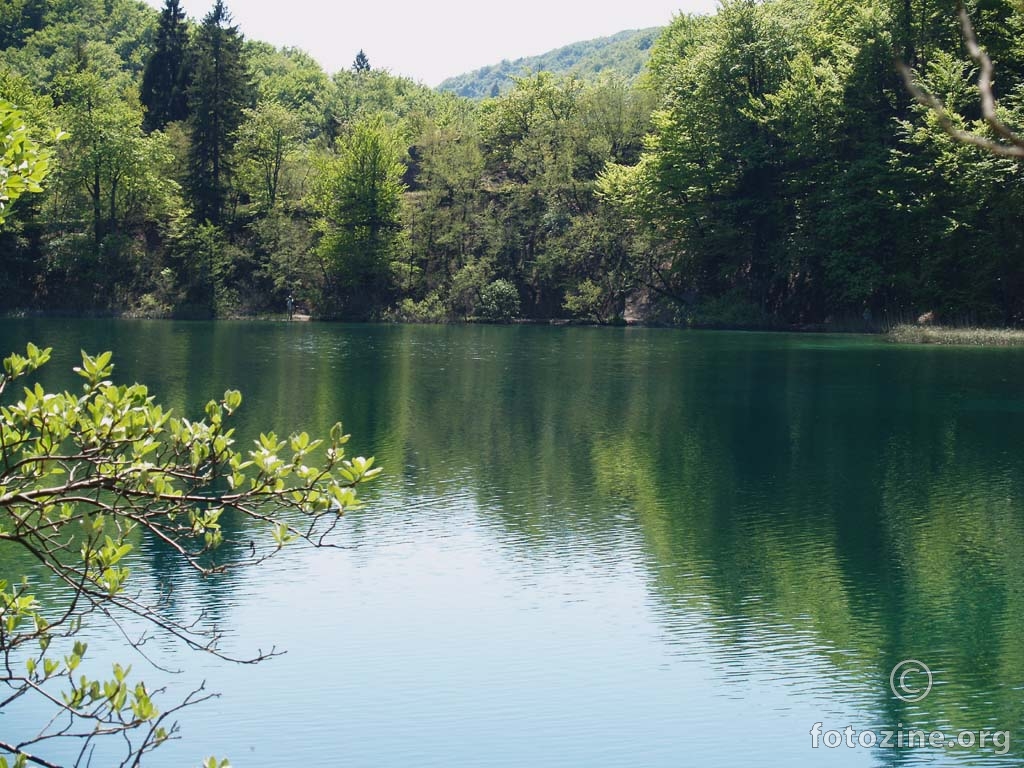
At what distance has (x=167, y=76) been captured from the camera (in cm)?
8425

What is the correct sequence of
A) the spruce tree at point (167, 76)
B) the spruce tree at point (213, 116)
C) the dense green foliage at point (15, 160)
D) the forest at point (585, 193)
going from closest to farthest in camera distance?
the dense green foliage at point (15, 160) → the forest at point (585, 193) → the spruce tree at point (213, 116) → the spruce tree at point (167, 76)

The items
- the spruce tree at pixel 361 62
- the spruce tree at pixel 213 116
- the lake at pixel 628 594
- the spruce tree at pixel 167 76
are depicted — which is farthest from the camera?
the spruce tree at pixel 361 62

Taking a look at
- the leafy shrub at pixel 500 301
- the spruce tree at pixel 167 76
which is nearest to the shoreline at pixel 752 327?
the leafy shrub at pixel 500 301

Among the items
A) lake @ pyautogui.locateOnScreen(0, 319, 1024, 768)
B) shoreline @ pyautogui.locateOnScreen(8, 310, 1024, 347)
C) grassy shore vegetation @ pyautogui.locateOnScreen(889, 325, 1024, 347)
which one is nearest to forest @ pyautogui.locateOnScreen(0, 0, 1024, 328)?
shoreline @ pyautogui.locateOnScreen(8, 310, 1024, 347)

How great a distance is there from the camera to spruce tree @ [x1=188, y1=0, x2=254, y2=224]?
7100 centimetres

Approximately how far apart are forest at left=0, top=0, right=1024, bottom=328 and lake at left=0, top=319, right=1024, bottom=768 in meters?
25.8

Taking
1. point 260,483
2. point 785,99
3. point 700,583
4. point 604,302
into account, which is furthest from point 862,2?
point 260,483

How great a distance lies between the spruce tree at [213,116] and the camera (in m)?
71.0

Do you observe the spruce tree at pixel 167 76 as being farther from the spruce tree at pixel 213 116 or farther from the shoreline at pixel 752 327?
the shoreline at pixel 752 327

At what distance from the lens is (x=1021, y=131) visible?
134 ft

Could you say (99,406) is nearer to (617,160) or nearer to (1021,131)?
(1021,131)

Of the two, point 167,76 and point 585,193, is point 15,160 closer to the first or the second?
point 585,193

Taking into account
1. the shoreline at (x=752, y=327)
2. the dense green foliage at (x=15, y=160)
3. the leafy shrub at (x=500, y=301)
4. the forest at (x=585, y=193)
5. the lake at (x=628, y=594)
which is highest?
the forest at (x=585, y=193)

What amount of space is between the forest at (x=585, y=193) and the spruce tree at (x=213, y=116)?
180 mm
